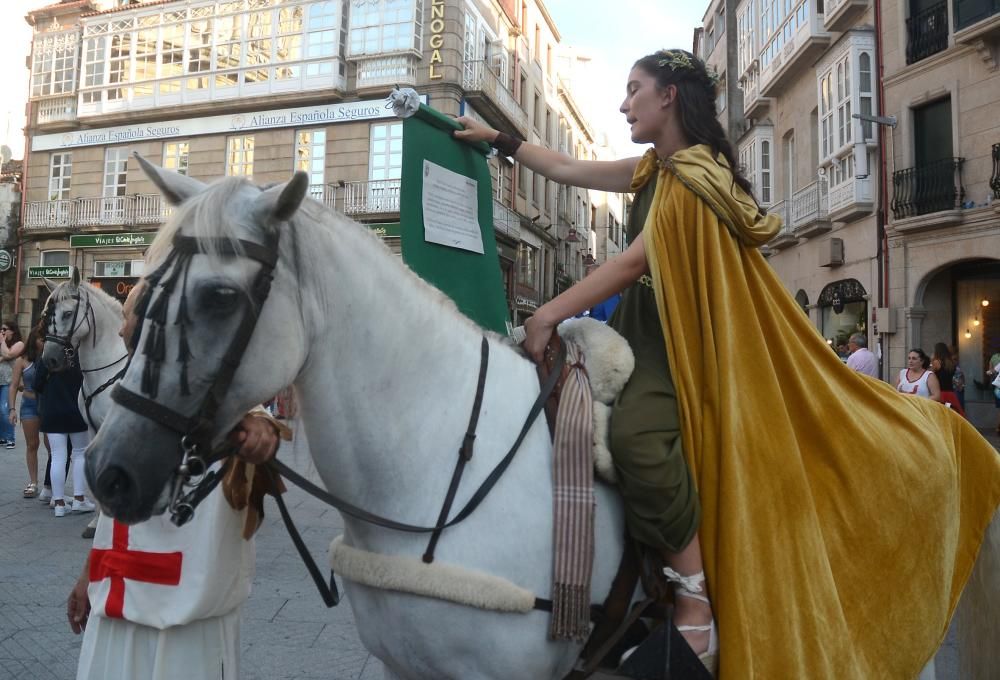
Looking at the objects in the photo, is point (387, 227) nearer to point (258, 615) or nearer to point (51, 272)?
point (51, 272)

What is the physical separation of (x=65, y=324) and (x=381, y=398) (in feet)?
18.8

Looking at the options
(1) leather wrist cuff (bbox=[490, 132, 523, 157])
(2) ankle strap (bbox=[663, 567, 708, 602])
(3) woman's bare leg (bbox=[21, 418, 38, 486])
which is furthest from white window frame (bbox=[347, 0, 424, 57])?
(2) ankle strap (bbox=[663, 567, 708, 602])

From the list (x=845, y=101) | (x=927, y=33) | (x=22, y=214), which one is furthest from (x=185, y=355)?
(x=22, y=214)

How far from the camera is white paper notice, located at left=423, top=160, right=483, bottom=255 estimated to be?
7.83 feet

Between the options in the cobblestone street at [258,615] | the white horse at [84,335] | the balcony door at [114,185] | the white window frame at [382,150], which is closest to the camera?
the cobblestone street at [258,615]

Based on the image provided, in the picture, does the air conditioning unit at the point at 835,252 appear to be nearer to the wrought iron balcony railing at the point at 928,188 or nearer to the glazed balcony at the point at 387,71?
the wrought iron balcony railing at the point at 928,188

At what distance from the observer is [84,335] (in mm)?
6195

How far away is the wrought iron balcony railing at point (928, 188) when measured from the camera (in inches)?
557

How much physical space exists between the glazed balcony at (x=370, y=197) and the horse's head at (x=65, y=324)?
15.3m

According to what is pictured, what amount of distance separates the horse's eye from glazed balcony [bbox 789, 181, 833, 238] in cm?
1852

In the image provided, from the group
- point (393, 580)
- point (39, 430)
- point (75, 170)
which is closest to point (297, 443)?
point (393, 580)

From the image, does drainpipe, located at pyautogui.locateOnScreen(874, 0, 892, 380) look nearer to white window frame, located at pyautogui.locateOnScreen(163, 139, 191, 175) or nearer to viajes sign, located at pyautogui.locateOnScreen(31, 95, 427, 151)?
viajes sign, located at pyautogui.locateOnScreen(31, 95, 427, 151)

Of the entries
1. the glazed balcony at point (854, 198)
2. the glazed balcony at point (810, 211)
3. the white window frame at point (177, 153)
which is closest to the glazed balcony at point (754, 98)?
the glazed balcony at point (810, 211)

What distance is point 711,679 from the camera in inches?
70.1
